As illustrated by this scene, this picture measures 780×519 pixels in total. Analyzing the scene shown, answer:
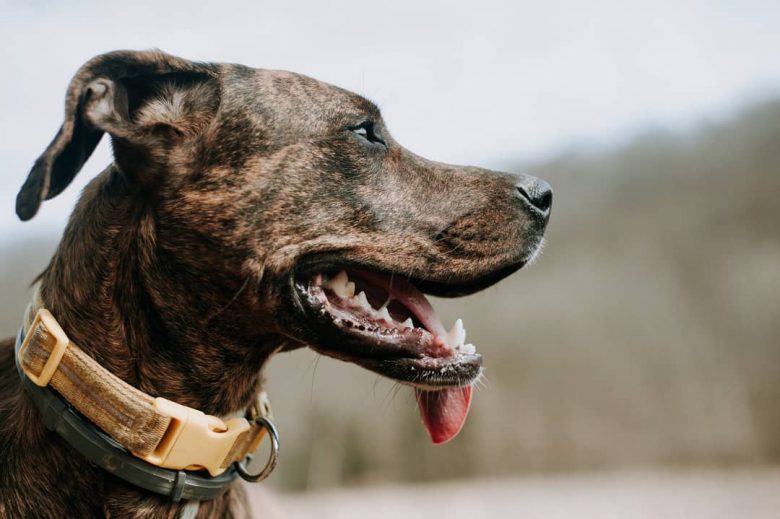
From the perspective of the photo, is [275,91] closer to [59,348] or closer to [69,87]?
[69,87]

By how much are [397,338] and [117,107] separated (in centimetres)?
111

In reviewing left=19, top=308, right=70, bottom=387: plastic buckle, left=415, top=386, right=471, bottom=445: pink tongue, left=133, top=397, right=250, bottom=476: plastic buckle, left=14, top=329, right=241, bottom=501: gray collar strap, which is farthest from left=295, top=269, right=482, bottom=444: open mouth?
left=19, top=308, right=70, bottom=387: plastic buckle

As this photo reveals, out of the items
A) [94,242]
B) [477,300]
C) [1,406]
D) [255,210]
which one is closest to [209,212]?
[255,210]

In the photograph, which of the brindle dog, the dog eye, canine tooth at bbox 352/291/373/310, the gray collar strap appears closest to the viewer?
the gray collar strap

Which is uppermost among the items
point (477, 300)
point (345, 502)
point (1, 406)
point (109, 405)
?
point (109, 405)

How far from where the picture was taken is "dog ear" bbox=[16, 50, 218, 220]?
205cm

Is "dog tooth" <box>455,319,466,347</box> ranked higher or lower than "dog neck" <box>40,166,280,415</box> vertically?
higher

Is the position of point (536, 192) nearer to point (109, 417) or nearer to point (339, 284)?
point (339, 284)

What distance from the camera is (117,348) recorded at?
84.7 inches

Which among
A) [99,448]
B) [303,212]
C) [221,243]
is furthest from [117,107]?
[99,448]

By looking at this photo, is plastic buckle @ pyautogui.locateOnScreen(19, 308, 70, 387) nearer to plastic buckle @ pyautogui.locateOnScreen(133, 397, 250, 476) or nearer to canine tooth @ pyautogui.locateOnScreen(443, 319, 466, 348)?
plastic buckle @ pyautogui.locateOnScreen(133, 397, 250, 476)

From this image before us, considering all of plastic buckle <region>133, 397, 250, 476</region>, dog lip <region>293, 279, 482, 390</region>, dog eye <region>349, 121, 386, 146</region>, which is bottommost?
plastic buckle <region>133, 397, 250, 476</region>

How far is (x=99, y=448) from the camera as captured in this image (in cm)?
198

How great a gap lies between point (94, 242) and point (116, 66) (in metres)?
0.55
